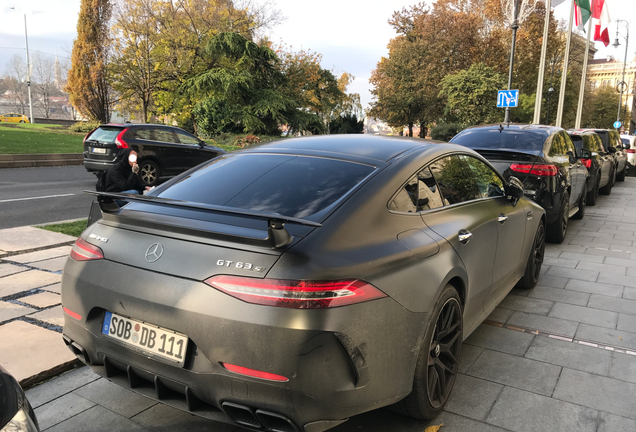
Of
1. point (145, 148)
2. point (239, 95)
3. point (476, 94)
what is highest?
point (476, 94)

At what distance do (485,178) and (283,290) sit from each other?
2.67 m

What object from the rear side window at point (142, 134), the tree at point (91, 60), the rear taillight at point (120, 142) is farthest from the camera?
the tree at point (91, 60)

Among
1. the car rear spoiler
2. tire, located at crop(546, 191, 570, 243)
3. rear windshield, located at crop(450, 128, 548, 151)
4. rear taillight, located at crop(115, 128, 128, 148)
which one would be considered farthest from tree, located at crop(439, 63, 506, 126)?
the car rear spoiler

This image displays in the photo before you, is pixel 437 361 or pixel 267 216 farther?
pixel 437 361

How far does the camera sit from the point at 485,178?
13.8 feet

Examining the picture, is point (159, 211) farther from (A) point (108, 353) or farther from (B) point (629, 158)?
(B) point (629, 158)

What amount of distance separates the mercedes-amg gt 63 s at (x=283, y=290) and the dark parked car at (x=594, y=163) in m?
8.48

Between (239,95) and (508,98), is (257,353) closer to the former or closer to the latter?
(508,98)

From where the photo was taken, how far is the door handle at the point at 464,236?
3146 mm

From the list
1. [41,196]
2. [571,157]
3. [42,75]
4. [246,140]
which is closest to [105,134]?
[41,196]

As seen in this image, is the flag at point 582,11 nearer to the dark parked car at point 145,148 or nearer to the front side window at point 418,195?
the dark parked car at point 145,148

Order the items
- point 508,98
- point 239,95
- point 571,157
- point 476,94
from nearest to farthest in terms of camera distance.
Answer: point 571,157, point 508,98, point 239,95, point 476,94

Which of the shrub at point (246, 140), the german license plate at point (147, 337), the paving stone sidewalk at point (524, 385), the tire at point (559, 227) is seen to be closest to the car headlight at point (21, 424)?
the german license plate at point (147, 337)

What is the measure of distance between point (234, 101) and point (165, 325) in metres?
32.4
